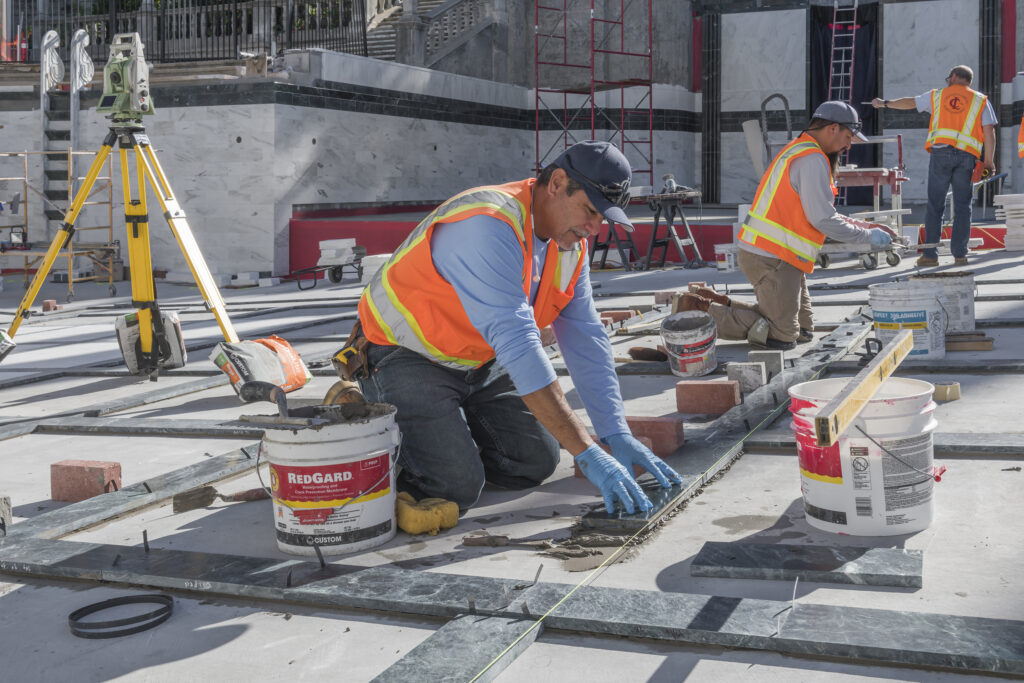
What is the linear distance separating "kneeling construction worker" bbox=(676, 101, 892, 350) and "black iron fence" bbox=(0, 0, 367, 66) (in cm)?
1647

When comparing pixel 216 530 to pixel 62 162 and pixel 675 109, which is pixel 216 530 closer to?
pixel 62 162

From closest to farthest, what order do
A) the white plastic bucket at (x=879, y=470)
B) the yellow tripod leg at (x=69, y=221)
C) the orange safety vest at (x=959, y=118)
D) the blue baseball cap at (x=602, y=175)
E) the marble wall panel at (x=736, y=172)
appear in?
1. the white plastic bucket at (x=879, y=470)
2. the blue baseball cap at (x=602, y=175)
3. the yellow tripod leg at (x=69, y=221)
4. the orange safety vest at (x=959, y=118)
5. the marble wall panel at (x=736, y=172)

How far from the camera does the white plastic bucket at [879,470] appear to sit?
3.05 metres

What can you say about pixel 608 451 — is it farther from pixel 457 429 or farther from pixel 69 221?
pixel 69 221

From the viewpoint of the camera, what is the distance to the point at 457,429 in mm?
3754

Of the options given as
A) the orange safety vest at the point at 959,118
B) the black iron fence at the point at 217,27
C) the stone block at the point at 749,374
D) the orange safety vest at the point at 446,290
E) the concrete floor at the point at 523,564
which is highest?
the black iron fence at the point at 217,27

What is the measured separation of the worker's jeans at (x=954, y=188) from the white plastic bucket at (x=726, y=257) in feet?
8.02

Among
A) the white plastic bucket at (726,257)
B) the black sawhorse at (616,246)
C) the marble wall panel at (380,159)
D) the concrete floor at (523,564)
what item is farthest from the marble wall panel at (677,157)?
the concrete floor at (523,564)

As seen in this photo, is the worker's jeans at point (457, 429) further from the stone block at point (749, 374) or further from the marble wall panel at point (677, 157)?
the marble wall panel at point (677, 157)

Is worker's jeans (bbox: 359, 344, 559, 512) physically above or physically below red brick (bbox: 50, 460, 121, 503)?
above

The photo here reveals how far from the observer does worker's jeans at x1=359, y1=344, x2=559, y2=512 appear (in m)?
3.70

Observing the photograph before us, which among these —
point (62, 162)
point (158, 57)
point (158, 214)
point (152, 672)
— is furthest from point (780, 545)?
point (158, 57)

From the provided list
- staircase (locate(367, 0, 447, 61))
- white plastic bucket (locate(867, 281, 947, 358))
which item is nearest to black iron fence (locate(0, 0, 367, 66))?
staircase (locate(367, 0, 447, 61))

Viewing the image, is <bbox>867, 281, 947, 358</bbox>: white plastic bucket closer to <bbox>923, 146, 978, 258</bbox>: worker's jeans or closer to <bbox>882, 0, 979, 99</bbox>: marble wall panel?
<bbox>923, 146, 978, 258</bbox>: worker's jeans
